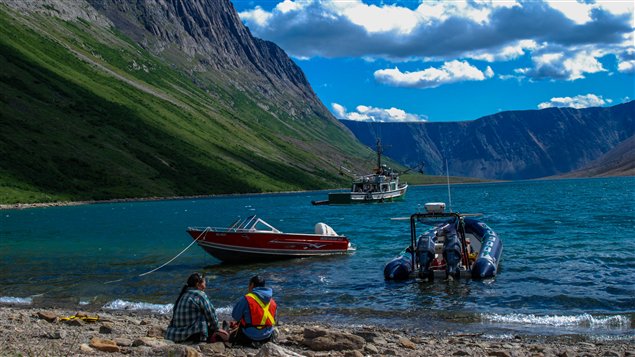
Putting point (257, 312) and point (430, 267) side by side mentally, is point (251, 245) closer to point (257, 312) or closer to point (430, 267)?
point (430, 267)

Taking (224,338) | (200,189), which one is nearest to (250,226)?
(224,338)

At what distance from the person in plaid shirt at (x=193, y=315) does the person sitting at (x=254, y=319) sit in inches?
25.5

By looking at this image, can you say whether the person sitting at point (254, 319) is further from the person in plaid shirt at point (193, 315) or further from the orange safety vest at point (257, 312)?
the person in plaid shirt at point (193, 315)

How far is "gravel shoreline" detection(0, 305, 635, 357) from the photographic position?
12.7 m

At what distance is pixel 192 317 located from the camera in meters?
14.1

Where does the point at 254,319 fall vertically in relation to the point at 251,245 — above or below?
above

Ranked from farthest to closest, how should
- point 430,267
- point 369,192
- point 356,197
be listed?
point 369,192
point 356,197
point 430,267

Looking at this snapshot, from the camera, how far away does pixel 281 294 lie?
1011 inches

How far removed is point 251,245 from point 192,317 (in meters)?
21.4

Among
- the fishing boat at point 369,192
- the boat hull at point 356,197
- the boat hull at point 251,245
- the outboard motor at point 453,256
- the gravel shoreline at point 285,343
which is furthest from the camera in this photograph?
the fishing boat at point 369,192

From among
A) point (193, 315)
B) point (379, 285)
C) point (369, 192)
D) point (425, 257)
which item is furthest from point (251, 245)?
point (369, 192)

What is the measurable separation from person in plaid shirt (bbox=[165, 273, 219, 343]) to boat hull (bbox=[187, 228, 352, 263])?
20.9m

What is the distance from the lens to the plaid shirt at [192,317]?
14.0 metres

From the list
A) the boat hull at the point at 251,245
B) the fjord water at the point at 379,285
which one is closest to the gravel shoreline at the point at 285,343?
the fjord water at the point at 379,285
